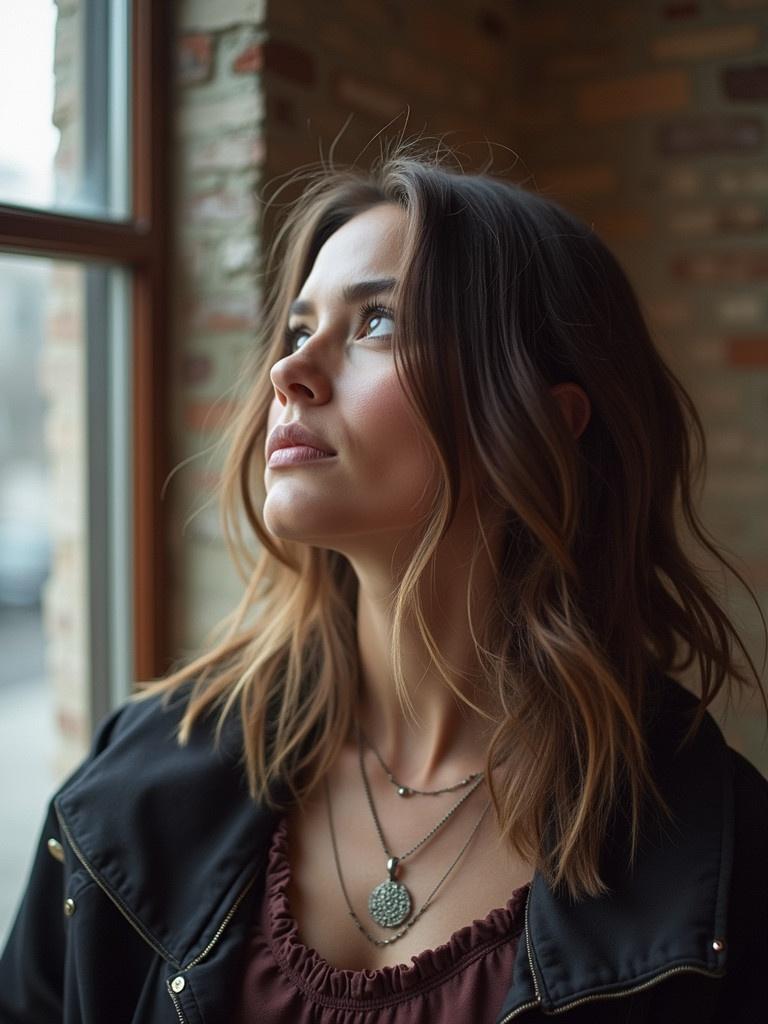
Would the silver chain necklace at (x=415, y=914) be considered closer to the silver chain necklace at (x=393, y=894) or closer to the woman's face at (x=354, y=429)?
the silver chain necklace at (x=393, y=894)

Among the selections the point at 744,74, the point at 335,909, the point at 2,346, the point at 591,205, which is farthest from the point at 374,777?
the point at 744,74

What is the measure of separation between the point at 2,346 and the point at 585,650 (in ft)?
3.94

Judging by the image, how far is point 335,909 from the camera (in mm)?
1307

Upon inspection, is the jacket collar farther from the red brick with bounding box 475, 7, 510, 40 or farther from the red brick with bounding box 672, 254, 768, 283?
the red brick with bounding box 475, 7, 510, 40

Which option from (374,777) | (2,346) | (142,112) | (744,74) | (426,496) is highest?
(744,74)

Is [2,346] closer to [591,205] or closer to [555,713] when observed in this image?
[555,713]

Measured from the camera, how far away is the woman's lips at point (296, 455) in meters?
1.27

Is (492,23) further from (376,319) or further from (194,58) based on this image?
(376,319)

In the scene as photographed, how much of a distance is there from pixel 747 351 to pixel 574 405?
129 cm

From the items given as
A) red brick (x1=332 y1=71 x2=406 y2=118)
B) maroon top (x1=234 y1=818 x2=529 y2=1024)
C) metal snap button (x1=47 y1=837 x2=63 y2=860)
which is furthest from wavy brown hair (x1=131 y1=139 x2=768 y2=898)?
red brick (x1=332 y1=71 x2=406 y2=118)

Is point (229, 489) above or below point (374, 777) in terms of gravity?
above

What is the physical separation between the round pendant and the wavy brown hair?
149 mm

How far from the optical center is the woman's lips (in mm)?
1269

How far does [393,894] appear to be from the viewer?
1303 millimetres
